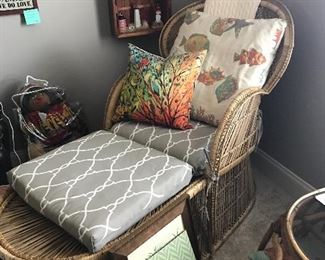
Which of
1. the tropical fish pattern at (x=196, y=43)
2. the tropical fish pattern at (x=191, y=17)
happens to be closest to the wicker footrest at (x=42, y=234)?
the tropical fish pattern at (x=196, y=43)

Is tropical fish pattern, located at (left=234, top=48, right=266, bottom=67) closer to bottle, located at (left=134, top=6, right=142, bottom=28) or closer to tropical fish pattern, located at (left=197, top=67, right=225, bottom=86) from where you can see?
tropical fish pattern, located at (left=197, top=67, right=225, bottom=86)

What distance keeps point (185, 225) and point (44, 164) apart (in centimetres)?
54

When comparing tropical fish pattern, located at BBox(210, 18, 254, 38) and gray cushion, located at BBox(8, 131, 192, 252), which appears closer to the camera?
gray cushion, located at BBox(8, 131, 192, 252)

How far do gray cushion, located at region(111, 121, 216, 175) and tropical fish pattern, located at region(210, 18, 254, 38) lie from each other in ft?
1.28

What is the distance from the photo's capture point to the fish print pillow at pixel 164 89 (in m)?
1.40

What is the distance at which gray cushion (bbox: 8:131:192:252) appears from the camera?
1.03m

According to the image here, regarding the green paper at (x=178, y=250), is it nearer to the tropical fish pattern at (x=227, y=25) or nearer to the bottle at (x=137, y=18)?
the tropical fish pattern at (x=227, y=25)

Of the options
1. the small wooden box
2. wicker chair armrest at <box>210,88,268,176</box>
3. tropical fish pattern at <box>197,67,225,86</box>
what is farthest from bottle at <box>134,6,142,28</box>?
wicker chair armrest at <box>210,88,268,176</box>

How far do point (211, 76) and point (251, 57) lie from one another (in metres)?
0.17

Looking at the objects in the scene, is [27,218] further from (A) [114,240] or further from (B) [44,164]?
(A) [114,240]

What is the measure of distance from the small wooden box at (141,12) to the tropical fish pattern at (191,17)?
13.0 inches

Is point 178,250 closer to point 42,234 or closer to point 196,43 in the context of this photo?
point 42,234

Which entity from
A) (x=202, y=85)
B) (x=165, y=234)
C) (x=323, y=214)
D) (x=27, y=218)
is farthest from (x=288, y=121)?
(x=27, y=218)

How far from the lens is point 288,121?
5.65 feet
